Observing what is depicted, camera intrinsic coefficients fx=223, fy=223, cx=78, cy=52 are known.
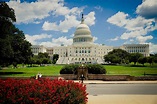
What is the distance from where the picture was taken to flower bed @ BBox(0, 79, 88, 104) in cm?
747

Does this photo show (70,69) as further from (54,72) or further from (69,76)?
(54,72)

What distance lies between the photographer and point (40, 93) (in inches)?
299

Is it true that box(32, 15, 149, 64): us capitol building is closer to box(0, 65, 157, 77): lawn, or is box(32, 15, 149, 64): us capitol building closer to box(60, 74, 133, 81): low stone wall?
box(0, 65, 157, 77): lawn

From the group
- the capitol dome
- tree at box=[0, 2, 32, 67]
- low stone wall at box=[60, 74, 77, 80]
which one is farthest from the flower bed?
the capitol dome

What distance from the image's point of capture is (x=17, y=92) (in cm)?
761

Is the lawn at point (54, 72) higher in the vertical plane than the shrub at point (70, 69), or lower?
lower

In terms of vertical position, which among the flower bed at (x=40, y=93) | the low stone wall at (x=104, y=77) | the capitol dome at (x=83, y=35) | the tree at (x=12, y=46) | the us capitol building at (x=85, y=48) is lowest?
the low stone wall at (x=104, y=77)

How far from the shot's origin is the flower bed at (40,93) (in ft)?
24.5

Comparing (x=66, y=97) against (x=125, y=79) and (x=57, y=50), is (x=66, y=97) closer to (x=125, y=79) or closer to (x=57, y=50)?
(x=125, y=79)

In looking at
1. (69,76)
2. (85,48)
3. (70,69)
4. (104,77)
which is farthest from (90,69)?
(85,48)

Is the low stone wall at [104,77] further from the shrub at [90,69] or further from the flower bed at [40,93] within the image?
the flower bed at [40,93]

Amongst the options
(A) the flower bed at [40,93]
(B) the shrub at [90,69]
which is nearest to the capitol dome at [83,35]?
(B) the shrub at [90,69]

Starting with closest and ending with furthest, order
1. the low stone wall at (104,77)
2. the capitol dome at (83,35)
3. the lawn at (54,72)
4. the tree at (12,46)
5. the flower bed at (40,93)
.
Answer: the flower bed at (40,93) < the low stone wall at (104,77) < the tree at (12,46) < the lawn at (54,72) < the capitol dome at (83,35)

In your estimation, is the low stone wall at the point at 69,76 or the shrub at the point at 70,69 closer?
the low stone wall at the point at 69,76
